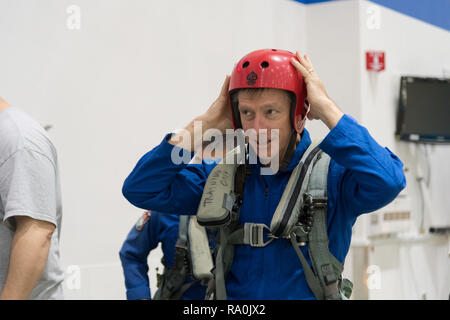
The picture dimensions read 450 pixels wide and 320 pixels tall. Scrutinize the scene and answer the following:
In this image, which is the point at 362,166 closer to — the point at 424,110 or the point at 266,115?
the point at 266,115

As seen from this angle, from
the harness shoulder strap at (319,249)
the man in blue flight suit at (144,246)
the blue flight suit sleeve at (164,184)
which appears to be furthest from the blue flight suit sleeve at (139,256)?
the harness shoulder strap at (319,249)

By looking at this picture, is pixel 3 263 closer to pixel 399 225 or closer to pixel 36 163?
pixel 36 163

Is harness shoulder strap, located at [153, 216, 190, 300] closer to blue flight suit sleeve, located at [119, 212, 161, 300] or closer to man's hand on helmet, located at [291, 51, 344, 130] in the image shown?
blue flight suit sleeve, located at [119, 212, 161, 300]

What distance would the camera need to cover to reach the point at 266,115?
1992 millimetres

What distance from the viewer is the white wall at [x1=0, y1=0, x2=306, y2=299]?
3.74 m

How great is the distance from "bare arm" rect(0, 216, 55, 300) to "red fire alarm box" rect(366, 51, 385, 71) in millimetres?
4667

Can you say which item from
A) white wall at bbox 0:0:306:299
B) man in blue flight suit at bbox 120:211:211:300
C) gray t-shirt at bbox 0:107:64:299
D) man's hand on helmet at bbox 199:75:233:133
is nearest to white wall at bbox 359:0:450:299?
white wall at bbox 0:0:306:299

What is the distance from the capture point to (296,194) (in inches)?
77.0

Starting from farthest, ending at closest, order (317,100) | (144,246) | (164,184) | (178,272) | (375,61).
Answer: (375,61) → (144,246) → (178,272) → (164,184) → (317,100)

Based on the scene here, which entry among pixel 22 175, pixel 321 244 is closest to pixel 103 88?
pixel 22 175

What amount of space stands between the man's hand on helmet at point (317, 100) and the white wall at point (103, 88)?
219cm

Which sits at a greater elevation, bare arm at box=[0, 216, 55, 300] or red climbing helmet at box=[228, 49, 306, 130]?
red climbing helmet at box=[228, 49, 306, 130]

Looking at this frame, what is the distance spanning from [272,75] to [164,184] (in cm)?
54

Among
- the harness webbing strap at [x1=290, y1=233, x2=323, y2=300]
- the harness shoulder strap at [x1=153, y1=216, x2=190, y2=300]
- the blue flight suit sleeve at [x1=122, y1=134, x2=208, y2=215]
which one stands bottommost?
the harness shoulder strap at [x1=153, y1=216, x2=190, y2=300]
